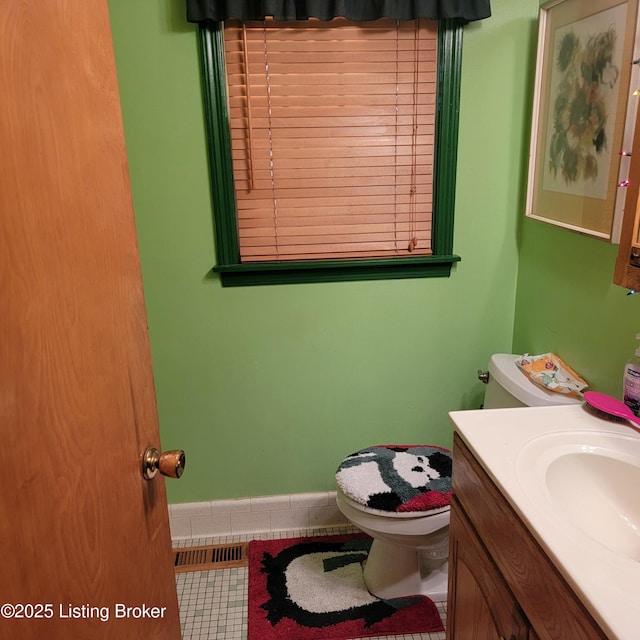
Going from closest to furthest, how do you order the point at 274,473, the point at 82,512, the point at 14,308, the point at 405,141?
1. the point at 14,308
2. the point at 82,512
3. the point at 405,141
4. the point at 274,473

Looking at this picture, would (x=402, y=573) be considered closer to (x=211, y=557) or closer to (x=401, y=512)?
(x=401, y=512)

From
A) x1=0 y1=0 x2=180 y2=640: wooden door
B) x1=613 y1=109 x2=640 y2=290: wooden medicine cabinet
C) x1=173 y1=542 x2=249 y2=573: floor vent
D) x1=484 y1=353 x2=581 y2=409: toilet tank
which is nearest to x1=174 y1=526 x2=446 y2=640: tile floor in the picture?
x1=173 y1=542 x2=249 y2=573: floor vent

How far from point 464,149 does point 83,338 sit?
1556 mm

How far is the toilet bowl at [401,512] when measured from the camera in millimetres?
1674

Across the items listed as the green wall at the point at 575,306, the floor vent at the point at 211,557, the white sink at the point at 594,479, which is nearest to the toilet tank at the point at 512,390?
the green wall at the point at 575,306

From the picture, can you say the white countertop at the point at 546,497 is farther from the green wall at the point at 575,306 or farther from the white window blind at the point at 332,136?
the white window blind at the point at 332,136

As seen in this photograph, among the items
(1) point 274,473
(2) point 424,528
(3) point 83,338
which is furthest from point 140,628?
(1) point 274,473

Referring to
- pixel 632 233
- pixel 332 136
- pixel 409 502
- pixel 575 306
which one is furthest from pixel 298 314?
pixel 632 233

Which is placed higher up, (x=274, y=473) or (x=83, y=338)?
(x=83, y=338)

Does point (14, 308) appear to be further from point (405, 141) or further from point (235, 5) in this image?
point (405, 141)

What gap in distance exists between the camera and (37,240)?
63 centimetres

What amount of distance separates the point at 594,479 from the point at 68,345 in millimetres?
1063

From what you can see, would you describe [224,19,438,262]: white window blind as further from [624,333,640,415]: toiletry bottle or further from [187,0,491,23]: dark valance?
[624,333,640,415]: toiletry bottle

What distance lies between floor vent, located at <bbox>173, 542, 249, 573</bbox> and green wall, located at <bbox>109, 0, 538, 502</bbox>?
0.21 meters
